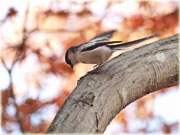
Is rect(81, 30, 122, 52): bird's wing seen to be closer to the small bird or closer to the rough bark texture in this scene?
the small bird

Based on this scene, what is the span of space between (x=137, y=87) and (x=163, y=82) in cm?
28

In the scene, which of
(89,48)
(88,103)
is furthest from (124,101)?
(89,48)

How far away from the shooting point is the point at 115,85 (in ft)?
6.05

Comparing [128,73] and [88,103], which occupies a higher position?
[128,73]

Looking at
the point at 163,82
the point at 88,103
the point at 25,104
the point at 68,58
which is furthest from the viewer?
the point at 25,104

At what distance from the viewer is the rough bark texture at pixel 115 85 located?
1494 mm

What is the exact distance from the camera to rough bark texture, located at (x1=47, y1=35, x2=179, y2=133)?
1.49 m

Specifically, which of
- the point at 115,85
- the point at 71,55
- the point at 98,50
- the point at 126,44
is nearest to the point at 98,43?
the point at 98,50

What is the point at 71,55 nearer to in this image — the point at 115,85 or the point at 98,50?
the point at 98,50

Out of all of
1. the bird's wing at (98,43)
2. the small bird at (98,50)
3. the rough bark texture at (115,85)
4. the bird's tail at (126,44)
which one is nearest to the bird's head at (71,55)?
the small bird at (98,50)

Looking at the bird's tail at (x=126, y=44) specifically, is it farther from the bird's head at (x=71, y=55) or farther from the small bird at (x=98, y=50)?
the bird's head at (x=71, y=55)

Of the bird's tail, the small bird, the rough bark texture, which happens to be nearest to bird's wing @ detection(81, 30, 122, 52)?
the small bird

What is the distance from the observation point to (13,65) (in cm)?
322

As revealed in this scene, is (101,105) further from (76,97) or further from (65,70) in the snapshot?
(65,70)
